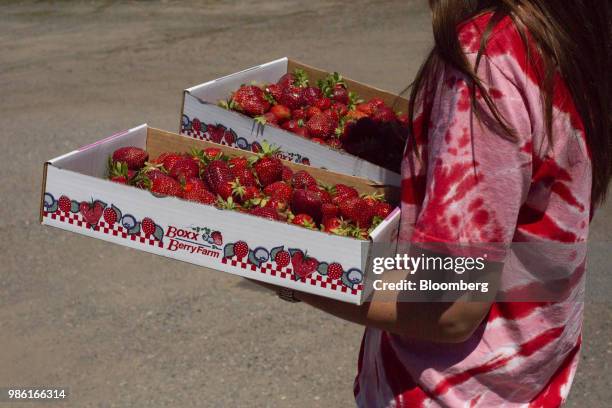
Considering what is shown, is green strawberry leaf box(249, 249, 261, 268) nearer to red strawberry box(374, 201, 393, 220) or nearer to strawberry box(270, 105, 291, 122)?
red strawberry box(374, 201, 393, 220)

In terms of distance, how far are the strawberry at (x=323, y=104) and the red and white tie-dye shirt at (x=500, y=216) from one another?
3.82 feet

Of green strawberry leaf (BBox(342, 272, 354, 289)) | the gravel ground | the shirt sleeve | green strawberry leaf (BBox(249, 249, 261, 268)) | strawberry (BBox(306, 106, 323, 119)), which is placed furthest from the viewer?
the gravel ground

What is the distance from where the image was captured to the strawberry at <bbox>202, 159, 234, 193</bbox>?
7.25 ft

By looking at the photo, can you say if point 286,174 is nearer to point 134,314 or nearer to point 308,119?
point 308,119

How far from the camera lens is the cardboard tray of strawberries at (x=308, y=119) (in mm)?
2420

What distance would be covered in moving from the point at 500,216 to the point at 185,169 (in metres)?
1.12

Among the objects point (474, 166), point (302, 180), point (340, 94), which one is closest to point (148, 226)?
A: point (302, 180)

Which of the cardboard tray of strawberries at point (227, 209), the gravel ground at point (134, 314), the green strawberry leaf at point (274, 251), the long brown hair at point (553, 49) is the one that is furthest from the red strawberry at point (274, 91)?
the gravel ground at point (134, 314)

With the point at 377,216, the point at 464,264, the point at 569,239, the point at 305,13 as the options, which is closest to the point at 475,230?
the point at 464,264

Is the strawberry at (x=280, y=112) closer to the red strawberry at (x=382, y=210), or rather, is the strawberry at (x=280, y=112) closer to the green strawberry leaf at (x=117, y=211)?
the red strawberry at (x=382, y=210)

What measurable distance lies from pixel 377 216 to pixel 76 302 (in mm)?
2795

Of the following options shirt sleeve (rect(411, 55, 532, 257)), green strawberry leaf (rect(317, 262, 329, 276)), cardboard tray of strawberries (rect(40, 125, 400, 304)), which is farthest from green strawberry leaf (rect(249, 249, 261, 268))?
shirt sleeve (rect(411, 55, 532, 257))

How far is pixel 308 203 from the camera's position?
2.15 m

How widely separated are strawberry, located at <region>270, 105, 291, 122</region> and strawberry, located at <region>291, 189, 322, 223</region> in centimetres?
59
